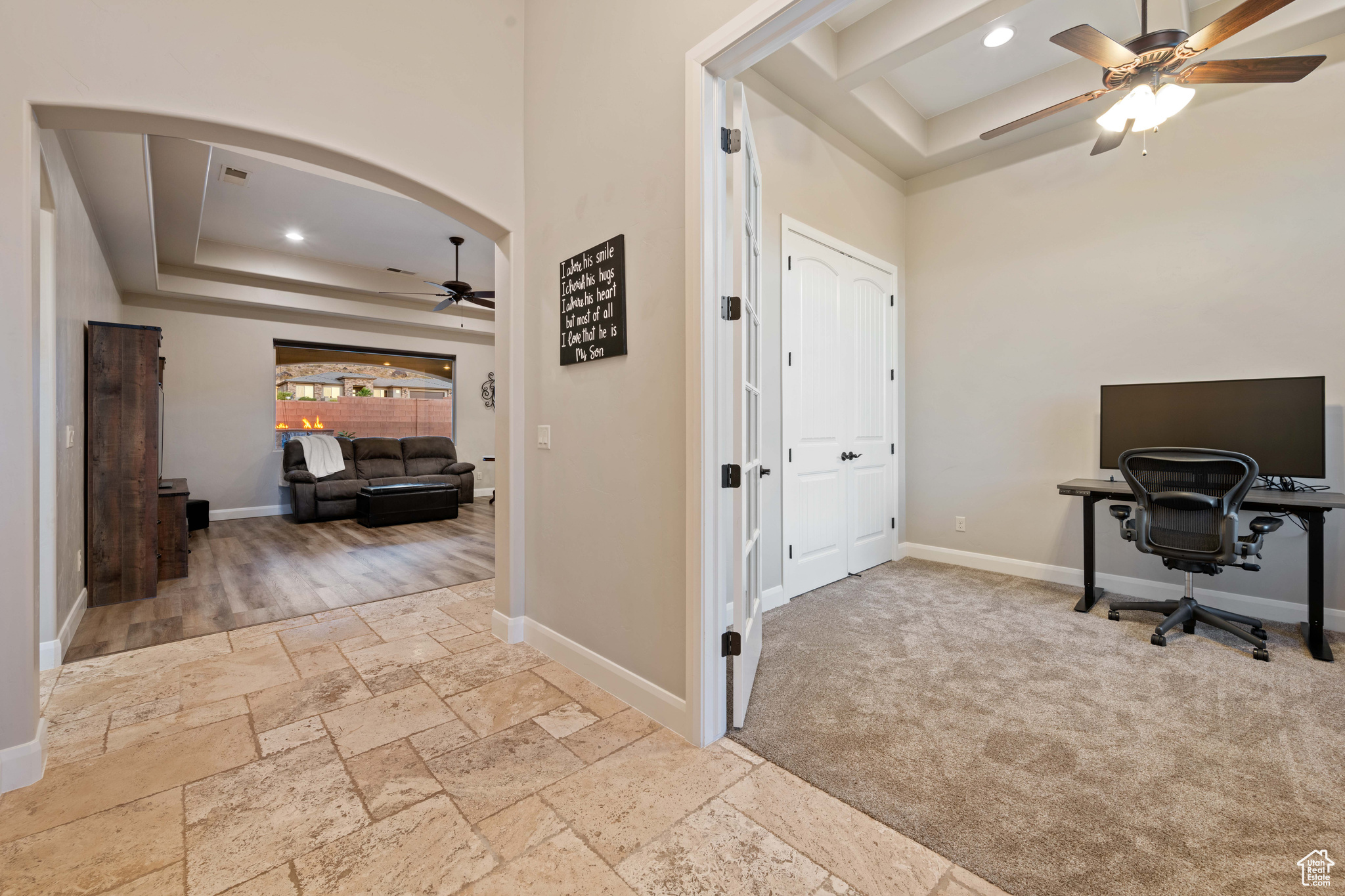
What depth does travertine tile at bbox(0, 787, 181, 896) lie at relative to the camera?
1.32m

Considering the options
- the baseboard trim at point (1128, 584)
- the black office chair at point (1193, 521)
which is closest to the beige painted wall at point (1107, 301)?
the baseboard trim at point (1128, 584)

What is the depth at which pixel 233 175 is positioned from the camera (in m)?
4.44

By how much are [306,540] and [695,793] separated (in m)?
5.24

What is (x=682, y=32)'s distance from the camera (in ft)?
6.52

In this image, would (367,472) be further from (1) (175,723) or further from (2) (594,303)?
(2) (594,303)

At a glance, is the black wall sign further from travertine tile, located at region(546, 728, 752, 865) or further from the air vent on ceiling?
the air vent on ceiling

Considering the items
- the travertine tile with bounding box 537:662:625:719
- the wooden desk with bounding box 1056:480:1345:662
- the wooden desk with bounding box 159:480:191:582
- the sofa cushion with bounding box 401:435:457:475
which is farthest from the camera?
the sofa cushion with bounding box 401:435:457:475

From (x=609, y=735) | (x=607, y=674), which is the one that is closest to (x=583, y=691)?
(x=607, y=674)

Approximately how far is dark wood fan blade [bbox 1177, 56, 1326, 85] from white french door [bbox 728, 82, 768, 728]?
1.90 meters

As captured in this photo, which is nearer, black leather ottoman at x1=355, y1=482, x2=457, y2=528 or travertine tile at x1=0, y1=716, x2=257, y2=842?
travertine tile at x1=0, y1=716, x2=257, y2=842

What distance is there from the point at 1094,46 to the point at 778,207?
5.16 feet

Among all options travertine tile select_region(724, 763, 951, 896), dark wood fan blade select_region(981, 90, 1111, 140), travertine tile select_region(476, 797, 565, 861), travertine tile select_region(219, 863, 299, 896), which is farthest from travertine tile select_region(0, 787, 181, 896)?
dark wood fan blade select_region(981, 90, 1111, 140)

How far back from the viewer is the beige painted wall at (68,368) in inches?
104

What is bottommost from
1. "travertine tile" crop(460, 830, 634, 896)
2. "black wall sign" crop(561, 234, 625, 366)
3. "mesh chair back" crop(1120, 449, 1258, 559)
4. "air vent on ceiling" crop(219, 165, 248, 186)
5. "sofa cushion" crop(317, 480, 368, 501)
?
"travertine tile" crop(460, 830, 634, 896)
